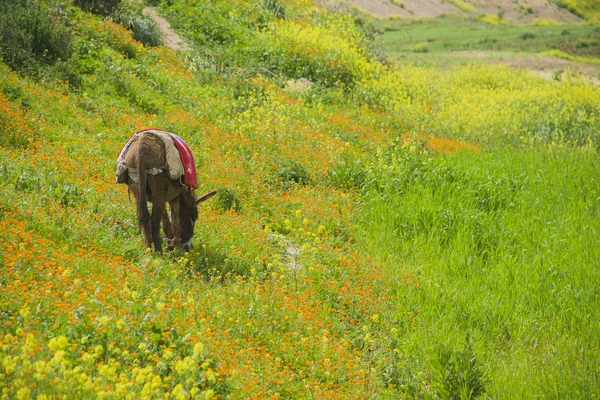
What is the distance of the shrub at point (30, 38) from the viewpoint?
38.0 ft

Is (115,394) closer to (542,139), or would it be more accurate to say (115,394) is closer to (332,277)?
(332,277)

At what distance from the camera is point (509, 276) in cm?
785

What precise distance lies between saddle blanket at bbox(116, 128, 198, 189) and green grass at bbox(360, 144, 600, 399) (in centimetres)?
315

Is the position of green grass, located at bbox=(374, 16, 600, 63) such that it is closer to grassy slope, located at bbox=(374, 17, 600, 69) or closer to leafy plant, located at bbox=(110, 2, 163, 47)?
grassy slope, located at bbox=(374, 17, 600, 69)

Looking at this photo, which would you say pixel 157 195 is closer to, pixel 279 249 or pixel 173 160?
pixel 173 160

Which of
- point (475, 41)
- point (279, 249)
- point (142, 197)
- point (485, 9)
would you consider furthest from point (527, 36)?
point (142, 197)

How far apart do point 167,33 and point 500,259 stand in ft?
44.2

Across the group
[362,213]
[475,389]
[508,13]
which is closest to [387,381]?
[475,389]

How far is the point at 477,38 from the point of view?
47.4 m

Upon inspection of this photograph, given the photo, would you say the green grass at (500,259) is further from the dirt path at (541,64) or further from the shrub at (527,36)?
the shrub at (527,36)

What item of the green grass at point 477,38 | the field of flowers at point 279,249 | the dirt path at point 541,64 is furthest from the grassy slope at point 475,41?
the field of flowers at point 279,249

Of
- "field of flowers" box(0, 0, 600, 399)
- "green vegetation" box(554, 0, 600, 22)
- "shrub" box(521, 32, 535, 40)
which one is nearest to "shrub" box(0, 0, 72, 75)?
"field of flowers" box(0, 0, 600, 399)

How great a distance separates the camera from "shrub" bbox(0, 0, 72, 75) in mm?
11573

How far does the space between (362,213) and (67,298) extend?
5.95 metres
